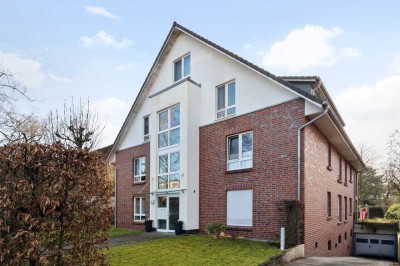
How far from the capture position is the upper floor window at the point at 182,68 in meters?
18.1

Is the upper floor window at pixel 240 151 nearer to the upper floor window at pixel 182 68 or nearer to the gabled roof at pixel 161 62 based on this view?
the gabled roof at pixel 161 62

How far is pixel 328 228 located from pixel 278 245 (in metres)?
5.17

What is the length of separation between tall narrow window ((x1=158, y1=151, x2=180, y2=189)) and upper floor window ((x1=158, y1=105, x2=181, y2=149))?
64 centimetres

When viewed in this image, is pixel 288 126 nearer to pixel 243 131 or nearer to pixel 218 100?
pixel 243 131

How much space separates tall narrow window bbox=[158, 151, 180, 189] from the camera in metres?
16.9

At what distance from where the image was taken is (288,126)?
1296 centimetres

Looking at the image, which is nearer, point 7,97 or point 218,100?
point 7,97

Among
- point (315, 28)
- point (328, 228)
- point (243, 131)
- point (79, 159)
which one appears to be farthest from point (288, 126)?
point (79, 159)

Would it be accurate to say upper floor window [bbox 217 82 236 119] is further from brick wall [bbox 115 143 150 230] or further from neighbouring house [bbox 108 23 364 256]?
brick wall [bbox 115 143 150 230]

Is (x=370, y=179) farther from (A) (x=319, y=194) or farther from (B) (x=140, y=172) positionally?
(A) (x=319, y=194)

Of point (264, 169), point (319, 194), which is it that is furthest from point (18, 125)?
point (319, 194)

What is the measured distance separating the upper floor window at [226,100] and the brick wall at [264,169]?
1.69 feet

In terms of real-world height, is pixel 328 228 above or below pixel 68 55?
below

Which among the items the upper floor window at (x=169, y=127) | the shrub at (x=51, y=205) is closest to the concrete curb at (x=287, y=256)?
the shrub at (x=51, y=205)
